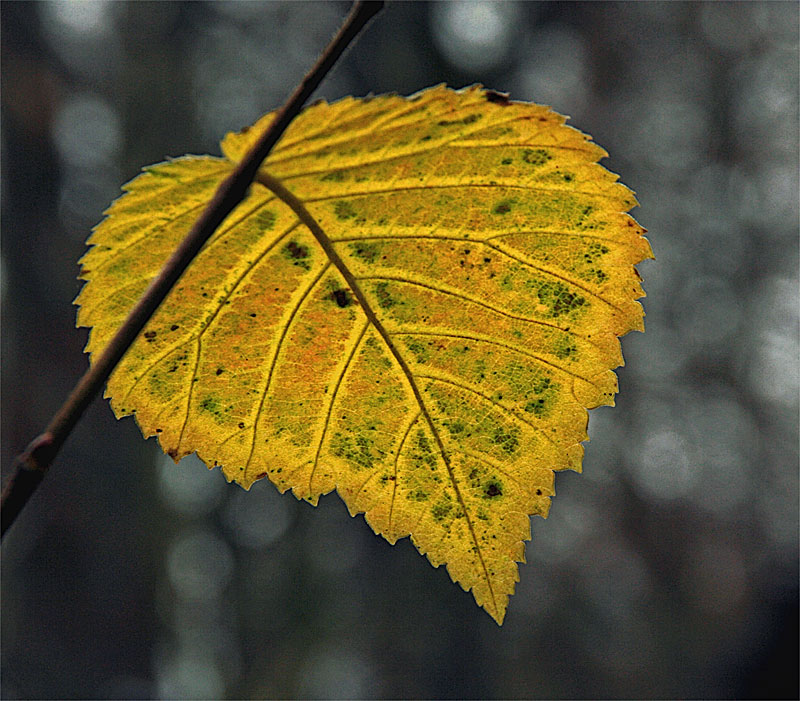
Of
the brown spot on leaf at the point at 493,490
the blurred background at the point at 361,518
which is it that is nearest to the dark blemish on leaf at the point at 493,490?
the brown spot on leaf at the point at 493,490

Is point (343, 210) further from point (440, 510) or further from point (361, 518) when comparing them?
point (361, 518)

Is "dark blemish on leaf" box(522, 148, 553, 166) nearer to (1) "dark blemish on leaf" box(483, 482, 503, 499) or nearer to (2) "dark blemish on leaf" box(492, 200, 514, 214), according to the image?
(2) "dark blemish on leaf" box(492, 200, 514, 214)

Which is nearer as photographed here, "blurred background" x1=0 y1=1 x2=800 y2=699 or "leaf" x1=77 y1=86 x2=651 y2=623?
"leaf" x1=77 y1=86 x2=651 y2=623

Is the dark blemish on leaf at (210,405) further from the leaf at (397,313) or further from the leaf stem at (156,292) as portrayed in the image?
the leaf stem at (156,292)

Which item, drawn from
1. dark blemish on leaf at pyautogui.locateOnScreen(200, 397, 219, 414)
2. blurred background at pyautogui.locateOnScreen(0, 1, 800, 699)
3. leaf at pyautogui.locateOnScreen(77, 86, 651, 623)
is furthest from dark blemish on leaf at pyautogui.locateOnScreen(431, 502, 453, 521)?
blurred background at pyautogui.locateOnScreen(0, 1, 800, 699)

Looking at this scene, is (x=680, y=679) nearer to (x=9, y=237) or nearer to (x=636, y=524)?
(x=636, y=524)

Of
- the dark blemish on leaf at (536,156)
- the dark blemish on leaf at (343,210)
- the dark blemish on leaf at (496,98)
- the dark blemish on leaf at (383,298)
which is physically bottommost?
the dark blemish on leaf at (383,298)
